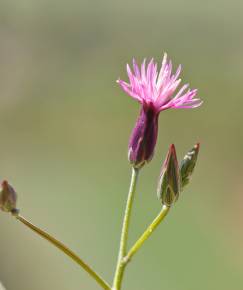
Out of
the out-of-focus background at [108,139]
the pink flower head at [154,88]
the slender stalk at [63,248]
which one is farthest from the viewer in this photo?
the out-of-focus background at [108,139]

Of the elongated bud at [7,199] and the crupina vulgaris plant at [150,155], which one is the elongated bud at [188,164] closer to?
the crupina vulgaris plant at [150,155]

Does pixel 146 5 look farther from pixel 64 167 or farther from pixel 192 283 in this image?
pixel 192 283

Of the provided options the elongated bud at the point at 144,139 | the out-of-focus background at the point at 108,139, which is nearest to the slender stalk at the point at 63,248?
the elongated bud at the point at 144,139

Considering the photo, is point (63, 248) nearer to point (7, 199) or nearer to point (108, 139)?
point (7, 199)

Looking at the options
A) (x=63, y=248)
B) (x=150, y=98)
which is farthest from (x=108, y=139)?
(x=63, y=248)

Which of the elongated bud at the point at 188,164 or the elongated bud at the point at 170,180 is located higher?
the elongated bud at the point at 188,164

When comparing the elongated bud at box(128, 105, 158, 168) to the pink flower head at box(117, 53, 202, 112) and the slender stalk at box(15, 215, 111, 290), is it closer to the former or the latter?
the pink flower head at box(117, 53, 202, 112)

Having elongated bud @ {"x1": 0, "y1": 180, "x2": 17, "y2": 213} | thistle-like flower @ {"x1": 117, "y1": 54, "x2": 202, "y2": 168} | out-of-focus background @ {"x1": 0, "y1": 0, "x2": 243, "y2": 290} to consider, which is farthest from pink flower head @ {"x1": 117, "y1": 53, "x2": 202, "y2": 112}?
out-of-focus background @ {"x1": 0, "y1": 0, "x2": 243, "y2": 290}

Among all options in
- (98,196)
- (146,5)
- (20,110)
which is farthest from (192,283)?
(146,5)
